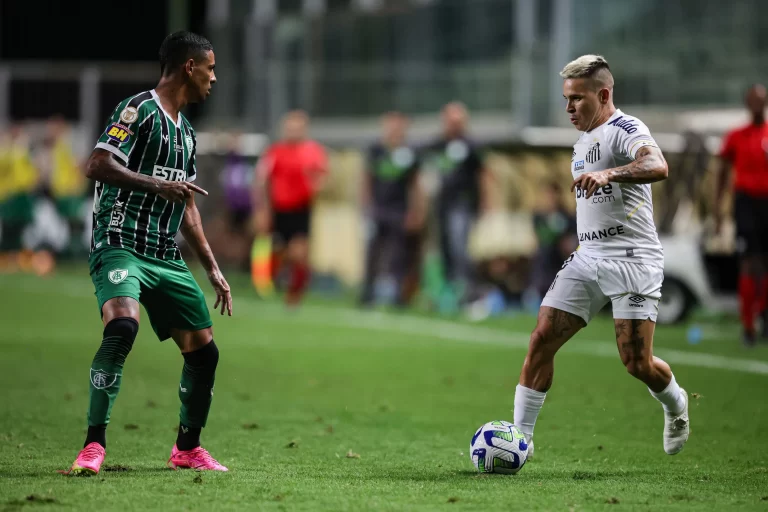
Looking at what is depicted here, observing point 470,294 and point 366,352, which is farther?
point 470,294

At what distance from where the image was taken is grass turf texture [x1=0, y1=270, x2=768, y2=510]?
6.18 meters

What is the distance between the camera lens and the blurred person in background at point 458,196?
17984 mm

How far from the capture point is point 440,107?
24547 millimetres

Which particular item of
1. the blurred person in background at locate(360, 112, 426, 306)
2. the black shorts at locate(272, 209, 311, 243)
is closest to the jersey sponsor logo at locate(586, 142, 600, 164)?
the blurred person in background at locate(360, 112, 426, 306)

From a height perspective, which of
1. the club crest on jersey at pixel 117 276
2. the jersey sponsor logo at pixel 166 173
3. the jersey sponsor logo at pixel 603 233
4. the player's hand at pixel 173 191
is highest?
the jersey sponsor logo at pixel 166 173

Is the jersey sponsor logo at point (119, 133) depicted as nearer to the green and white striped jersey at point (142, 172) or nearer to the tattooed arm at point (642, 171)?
the green and white striped jersey at point (142, 172)

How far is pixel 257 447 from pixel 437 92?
57.6 ft

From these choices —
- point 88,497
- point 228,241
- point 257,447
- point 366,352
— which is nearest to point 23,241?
point 228,241

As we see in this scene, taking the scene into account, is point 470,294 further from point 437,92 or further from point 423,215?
point 437,92

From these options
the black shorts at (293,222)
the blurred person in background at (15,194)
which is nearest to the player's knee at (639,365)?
the black shorts at (293,222)

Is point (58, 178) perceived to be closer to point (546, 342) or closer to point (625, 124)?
point (546, 342)

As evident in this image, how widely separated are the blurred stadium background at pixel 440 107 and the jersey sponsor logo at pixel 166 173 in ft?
32.8

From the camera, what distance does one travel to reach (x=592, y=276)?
7.03m

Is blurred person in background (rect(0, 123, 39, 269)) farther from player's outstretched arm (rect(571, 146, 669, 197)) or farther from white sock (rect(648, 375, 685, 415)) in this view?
player's outstretched arm (rect(571, 146, 669, 197))
